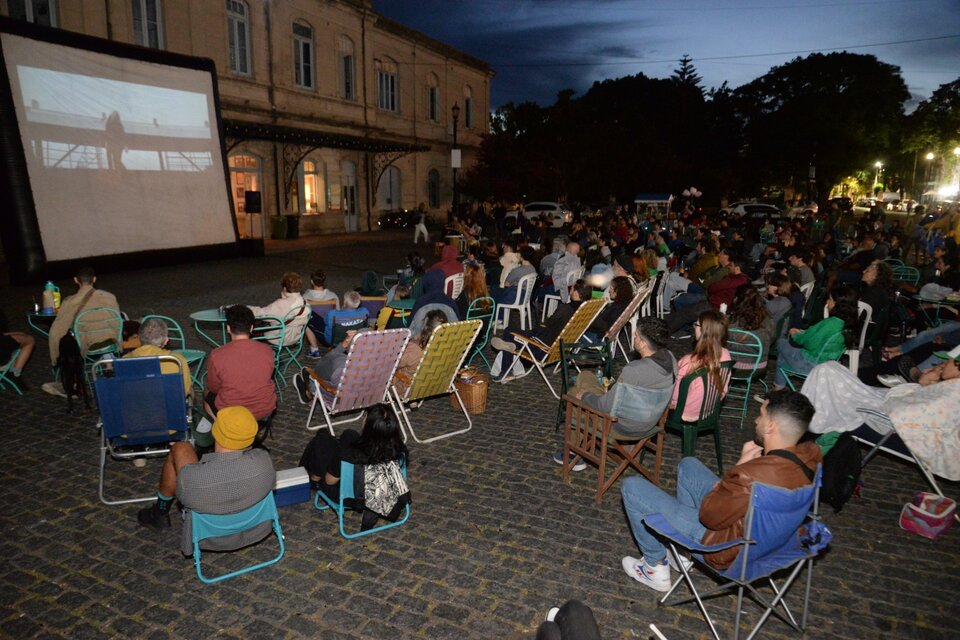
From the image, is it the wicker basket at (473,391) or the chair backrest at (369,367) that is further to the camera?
the wicker basket at (473,391)

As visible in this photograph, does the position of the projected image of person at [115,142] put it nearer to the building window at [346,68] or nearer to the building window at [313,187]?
the building window at [313,187]

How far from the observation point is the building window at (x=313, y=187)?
2561cm

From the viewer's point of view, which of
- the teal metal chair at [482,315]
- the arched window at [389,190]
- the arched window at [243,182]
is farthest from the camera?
the arched window at [389,190]

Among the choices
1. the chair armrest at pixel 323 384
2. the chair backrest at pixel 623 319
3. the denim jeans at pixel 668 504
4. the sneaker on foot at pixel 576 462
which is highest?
the chair backrest at pixel 623 319

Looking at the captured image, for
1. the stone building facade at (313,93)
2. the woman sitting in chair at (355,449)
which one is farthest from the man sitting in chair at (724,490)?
A: the stone building facade at (313,93)

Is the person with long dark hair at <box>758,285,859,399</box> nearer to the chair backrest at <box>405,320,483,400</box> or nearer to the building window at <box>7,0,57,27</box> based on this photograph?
the chair backrest at <box>405,320,483,400</box>

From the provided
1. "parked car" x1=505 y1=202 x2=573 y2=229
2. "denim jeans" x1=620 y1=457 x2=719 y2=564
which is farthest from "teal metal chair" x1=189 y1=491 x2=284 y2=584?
"parked car" x1=505 y1=202 x2=573 y2=229

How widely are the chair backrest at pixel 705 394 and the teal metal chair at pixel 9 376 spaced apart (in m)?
6.60

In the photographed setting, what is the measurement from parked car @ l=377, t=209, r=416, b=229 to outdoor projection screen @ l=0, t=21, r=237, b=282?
41.7 feet

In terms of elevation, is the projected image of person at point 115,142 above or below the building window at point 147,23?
below

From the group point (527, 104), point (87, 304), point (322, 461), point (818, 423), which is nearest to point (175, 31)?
point (87, 304)

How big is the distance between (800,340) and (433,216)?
29663 mm

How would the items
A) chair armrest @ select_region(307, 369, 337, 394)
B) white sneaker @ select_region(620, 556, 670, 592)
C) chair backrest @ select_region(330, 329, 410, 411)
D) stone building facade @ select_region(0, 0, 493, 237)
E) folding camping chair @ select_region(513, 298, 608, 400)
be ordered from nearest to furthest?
white sneaker @ select_region(620, 556, 670, 592)
chair backrest @ select_region(330, 329, 410, 411)
chair armrest @ select_region(307, 369, 337, 394)
folding camping chair @ select_region(513, 298, 608, 400)
stone building facade @ select_region(0, 0, 493, 237)

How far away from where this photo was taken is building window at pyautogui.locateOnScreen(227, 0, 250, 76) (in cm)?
2172
